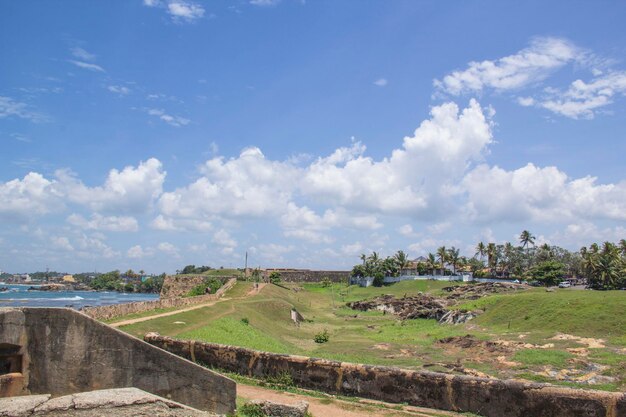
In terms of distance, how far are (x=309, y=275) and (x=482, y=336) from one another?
7993 cm

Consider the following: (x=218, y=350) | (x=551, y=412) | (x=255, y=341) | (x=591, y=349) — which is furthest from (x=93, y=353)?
(x=591, y=349)

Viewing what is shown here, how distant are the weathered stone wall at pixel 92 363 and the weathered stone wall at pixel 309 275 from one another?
96136 millimetres

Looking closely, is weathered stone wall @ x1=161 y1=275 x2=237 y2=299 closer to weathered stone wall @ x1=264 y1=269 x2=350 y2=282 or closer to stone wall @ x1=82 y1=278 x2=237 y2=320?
stone wall @ x1=82 y1=278 x2=237 y2=320

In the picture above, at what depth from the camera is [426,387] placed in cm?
1078

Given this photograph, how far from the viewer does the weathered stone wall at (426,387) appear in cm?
915

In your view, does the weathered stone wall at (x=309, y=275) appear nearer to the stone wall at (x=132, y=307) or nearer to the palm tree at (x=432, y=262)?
the palm tree at (x=432, y=262)

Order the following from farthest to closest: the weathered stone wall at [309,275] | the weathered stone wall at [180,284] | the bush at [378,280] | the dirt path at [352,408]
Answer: the weathered stone wall at [309,275] < the bush at [378,280] < the weathered stone wall at [180,284] < the dirt path at [352,408]

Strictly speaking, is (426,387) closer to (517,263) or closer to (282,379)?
(282,379)

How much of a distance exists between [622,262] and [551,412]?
217 feet

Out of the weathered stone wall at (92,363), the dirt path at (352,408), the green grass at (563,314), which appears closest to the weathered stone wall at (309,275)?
the green grass at (563,314)

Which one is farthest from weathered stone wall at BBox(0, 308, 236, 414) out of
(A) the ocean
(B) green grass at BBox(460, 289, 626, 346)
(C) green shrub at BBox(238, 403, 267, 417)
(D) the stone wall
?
(A) the ocean

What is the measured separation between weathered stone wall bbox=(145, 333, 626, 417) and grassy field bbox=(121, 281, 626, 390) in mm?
9757

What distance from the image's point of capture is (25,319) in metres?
9.40

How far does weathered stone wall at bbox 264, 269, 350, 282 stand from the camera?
10788 centimetres
